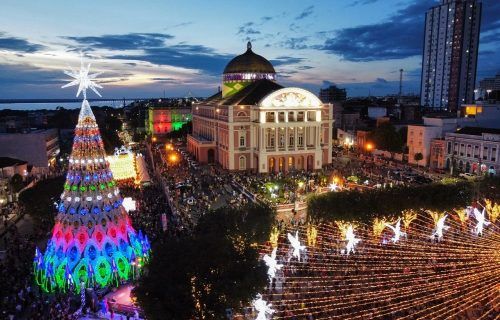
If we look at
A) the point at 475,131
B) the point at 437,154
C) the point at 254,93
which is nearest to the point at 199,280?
the point at 254,93

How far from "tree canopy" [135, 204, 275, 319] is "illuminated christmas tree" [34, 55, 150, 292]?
543 cm

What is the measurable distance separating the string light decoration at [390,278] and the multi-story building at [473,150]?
2431 centimetres

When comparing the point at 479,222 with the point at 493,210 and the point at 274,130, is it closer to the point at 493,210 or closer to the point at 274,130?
the point at 493,210

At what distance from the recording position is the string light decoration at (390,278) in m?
18.3

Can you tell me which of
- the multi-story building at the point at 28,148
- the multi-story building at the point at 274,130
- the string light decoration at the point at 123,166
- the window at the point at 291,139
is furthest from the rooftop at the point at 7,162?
the window at the point at 291,139

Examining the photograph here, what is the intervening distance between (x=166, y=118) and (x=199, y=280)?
319ft

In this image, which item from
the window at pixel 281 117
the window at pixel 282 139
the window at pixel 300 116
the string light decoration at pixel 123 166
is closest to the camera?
the string light decoration at pixel 123 166

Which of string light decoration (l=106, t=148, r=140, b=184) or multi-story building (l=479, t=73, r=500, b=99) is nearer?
string light decoration (l=106, t=148, r=140, b=184)

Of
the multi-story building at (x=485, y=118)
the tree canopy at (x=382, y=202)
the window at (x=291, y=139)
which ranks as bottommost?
the tree canopy at (x=382, y=202)

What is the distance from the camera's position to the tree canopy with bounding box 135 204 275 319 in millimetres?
14938

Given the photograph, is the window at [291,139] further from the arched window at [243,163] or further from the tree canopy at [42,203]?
the tree canopy at [42,203]

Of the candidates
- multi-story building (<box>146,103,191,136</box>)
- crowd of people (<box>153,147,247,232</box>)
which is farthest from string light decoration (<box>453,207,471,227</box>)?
multi-story building (<box>146,103,191,136</box>)

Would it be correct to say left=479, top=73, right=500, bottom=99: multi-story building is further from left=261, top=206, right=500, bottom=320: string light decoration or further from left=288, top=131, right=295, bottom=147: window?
left=261, top=206, right=500, bottom=320: string light decoration

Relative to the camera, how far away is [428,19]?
4488 inches
